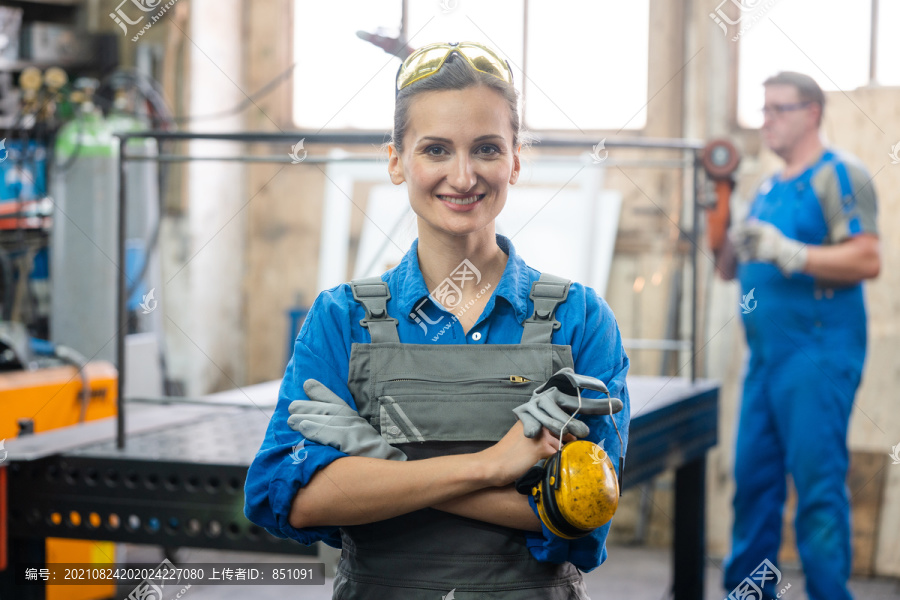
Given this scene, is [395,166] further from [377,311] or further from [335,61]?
[335,61]

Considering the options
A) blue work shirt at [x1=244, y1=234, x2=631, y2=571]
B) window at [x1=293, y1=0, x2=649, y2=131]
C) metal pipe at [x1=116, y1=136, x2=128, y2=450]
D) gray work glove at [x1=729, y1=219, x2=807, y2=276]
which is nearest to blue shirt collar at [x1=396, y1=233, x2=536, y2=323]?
blue work shirt at [x1=244, y1=234, x2=631, y2=571]

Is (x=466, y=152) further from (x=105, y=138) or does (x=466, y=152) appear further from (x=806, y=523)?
(x=105, y=138)

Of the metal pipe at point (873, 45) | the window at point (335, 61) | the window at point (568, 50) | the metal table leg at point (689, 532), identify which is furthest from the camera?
the window at point (335, 61)

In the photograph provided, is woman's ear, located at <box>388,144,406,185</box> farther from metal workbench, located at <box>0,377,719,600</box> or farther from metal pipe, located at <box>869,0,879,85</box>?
metal pipe, located at <box>869,0,879,85</box>

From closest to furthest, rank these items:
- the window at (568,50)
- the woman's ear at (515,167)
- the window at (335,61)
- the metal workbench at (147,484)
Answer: the woman's ear at (515,167)
the metal workbench at (147,484)
the window at (568,50)
the window at (335,61)

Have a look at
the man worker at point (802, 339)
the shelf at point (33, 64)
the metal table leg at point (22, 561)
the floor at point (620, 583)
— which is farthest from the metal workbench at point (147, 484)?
the shelf at point (33, 64)

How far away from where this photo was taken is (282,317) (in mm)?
4484

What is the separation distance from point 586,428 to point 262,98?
3.92m

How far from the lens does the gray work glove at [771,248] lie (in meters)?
2.77

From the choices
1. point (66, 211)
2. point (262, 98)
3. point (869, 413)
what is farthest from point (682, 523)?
point (262, 98)

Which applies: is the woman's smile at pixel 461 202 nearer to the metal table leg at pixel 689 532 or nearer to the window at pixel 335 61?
the metal table leg at pixel 689 532

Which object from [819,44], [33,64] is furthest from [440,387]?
[33,64]

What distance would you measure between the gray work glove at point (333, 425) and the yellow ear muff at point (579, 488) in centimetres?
21

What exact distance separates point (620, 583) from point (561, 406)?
9.10 ft
